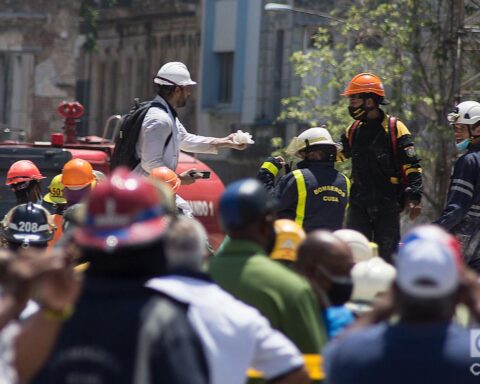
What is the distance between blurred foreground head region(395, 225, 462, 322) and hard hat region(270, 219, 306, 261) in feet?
7.61

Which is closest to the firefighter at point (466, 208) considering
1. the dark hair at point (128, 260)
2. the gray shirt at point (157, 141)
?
the gray shirt at point (157, 141)

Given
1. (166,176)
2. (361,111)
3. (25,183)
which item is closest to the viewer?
(166,176)

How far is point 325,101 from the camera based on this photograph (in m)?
34.9

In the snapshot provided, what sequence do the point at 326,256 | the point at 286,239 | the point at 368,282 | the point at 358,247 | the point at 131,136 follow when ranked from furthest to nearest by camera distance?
the point at 131,136
the point at 358,247
the point at 286,239
the point at 368,282
the point at 326,256

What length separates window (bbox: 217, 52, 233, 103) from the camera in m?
44.4

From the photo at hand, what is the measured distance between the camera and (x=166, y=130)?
1084 centimetres

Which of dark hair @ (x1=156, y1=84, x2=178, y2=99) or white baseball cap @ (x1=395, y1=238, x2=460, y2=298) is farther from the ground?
dark hair @ (x1=156, y1=84, x2=178, y2=99)

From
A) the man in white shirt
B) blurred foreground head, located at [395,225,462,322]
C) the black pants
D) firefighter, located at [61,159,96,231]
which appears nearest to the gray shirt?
firefighter, located at [61,159,96,231]

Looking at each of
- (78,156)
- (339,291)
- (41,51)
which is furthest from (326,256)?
(41,51)

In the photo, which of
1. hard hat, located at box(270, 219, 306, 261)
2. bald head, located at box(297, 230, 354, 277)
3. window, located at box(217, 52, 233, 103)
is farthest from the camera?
window, located at box(217, 52, 233, 103)

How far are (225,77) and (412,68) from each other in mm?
20447

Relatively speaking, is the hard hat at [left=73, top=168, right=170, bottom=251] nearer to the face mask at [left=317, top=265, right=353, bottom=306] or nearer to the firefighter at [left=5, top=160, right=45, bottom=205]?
the face mask at [left=317, top=265, right=353, bottom=306]

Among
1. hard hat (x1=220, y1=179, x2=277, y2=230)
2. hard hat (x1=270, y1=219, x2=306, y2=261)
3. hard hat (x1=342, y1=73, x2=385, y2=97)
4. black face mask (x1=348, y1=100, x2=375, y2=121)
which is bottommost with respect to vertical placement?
hard hat (x1=270, y1=219, x2=306, y2=261)

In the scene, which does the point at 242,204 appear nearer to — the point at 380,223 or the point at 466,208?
the point at 466,208
